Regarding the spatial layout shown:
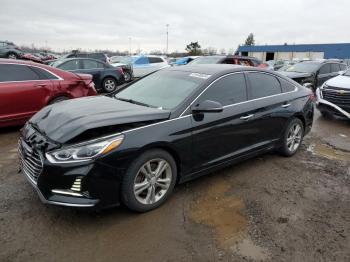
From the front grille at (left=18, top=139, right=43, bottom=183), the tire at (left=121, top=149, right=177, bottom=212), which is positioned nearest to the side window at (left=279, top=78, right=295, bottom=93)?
the tire at (left=121, top=149, right=177, bottom=212)

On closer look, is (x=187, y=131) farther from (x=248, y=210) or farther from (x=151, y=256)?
(x=151, y=256)

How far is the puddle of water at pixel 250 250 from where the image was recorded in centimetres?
292

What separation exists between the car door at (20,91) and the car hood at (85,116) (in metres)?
2.79

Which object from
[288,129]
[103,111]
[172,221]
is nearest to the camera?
[172,221]

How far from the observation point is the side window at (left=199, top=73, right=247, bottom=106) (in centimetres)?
415

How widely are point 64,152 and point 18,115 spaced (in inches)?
159

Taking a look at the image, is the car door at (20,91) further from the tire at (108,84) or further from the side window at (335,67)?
the side window at (335,67)

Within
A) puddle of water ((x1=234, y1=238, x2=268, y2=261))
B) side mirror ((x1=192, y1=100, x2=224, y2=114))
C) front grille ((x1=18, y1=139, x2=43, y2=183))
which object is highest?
side mirror ((x1=192, y1=100, x2=224, y2=114))

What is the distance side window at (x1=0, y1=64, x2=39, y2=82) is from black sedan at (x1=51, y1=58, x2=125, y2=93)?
236 inches

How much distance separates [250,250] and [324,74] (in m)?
11.4

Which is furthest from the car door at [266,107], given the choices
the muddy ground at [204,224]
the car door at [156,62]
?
the car door at [156,62]

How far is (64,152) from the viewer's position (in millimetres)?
3051

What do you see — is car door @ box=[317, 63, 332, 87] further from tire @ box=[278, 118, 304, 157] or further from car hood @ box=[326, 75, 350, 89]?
tire @ box=[278, 118, 304, 157]

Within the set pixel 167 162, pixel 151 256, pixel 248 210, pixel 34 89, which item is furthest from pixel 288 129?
pixel 34 89
